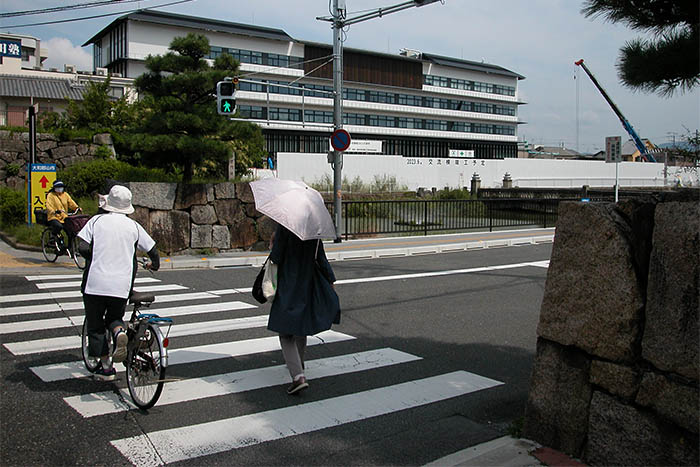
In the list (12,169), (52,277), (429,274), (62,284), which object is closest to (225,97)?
(52,277)

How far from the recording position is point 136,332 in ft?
17.4

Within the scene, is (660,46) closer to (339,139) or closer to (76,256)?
(76,256)

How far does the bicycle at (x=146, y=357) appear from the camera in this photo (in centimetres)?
506

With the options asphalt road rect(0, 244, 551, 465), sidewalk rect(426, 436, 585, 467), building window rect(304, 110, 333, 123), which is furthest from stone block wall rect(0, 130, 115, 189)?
building window rect(304, 110, 333, 123)

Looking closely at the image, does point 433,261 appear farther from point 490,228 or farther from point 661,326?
point 661,326

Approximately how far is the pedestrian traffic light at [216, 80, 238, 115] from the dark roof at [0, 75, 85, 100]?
110 feet

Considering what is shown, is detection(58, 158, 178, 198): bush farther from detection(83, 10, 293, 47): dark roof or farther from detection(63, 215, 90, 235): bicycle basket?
detection(83, 10, 293, 47): dark roof

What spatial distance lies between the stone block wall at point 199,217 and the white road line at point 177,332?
7.11 m

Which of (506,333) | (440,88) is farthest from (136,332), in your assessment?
(440,88)

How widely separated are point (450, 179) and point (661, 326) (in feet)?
197

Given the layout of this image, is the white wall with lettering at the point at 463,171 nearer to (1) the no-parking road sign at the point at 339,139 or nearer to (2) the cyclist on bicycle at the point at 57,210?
(1) the no-parking road sign at the point at 339,139

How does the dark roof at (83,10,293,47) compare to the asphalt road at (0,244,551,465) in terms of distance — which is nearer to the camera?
the asphalt road at (0,244,551,465)

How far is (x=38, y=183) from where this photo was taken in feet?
→ 55.3

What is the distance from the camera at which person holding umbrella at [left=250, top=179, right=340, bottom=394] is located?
547cm
